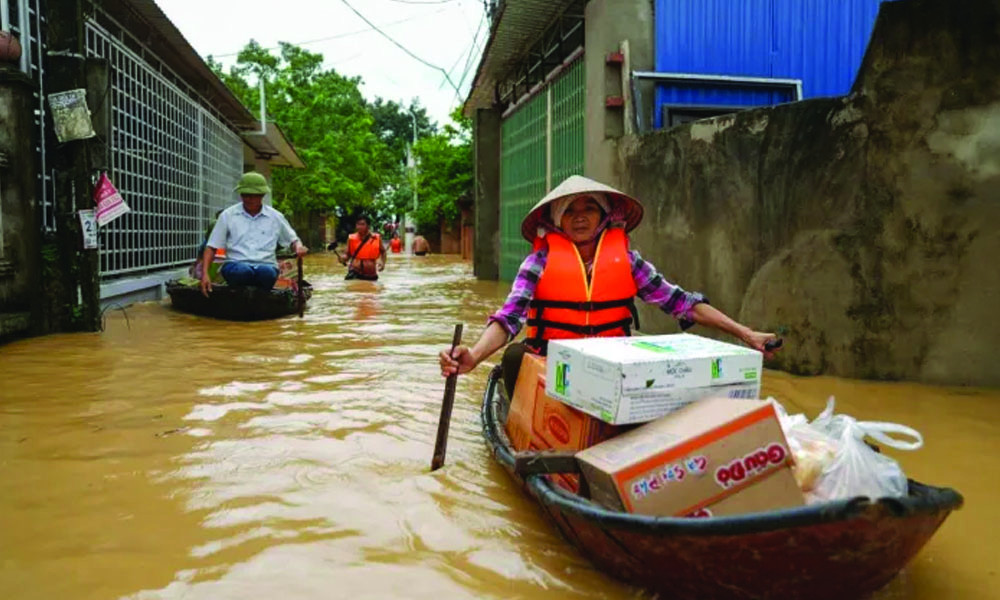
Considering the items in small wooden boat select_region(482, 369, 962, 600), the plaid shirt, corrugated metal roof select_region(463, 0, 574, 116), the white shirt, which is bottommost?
small wooden boat select_region(482, 369, 962, 600)

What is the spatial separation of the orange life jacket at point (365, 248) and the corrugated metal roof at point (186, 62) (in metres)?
3.35

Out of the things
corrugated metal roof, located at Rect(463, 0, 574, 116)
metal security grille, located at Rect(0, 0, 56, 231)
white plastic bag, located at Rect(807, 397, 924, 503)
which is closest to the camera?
white plastic bag, located at Rect(807, 397, 924, 503)

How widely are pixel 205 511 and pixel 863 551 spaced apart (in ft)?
8.02

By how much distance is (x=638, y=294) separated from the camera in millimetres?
4289

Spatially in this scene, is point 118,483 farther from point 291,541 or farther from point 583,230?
point 583,230

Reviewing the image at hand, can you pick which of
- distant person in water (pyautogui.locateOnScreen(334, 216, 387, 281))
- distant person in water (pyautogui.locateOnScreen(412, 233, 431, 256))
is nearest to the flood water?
distant person in water (pyautogui.locateOnScreen(334, 216, 387, 281))

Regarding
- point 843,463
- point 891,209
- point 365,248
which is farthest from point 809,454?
point 365,248

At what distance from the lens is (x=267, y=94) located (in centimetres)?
3178

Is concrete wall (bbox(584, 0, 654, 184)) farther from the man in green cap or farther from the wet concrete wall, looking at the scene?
the man in green cap

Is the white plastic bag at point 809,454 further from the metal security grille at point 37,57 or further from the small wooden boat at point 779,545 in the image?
the metal security grille at point 37,57

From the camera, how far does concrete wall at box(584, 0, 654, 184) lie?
8.70m

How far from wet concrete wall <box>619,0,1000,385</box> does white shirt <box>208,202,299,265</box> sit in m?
5.34

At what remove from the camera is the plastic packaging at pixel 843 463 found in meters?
2.47

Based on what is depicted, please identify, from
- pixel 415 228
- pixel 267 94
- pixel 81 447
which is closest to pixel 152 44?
pixel 81 447
